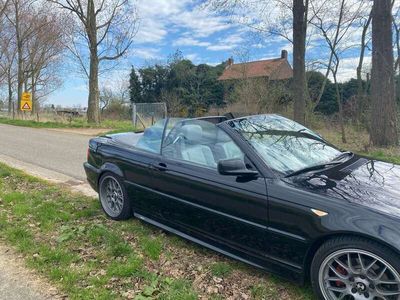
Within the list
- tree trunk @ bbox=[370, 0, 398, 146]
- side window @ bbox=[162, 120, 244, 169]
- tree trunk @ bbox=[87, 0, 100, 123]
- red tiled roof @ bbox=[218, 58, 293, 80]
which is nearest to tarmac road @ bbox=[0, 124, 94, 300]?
side window @ bbox=[162, 120, 244, 169]

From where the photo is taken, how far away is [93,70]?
20.9 metres

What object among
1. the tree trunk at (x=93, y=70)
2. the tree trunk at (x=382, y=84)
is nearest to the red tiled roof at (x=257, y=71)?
the tree trunk at (x=93, y=70)

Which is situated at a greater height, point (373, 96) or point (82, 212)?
point (373, 96)

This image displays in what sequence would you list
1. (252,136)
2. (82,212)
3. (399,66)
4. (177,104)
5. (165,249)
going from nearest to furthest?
(252,136) < (165,249) < (82,212) < (399,66) < (177,104)

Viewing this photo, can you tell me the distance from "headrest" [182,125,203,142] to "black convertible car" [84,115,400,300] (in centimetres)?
1

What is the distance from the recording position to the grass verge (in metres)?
2.93

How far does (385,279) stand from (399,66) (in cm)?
1848

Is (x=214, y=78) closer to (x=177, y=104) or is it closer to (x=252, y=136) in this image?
(x=177, y=104)

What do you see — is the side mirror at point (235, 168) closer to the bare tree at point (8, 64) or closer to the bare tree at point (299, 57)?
the bare tree at point (299, 57)

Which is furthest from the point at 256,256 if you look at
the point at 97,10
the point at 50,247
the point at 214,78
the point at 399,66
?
the point at 214,78

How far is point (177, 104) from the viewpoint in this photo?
33.6 m

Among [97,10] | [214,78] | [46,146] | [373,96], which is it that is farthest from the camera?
[214,78]

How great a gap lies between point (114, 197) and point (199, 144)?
5.20ft

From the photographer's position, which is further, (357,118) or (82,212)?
(357,118)
